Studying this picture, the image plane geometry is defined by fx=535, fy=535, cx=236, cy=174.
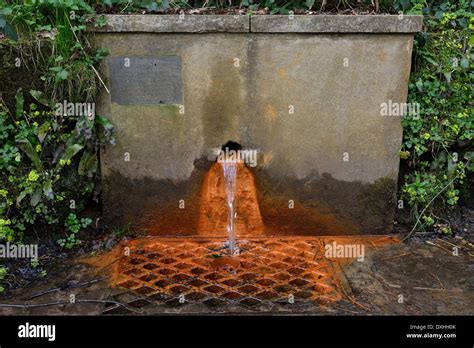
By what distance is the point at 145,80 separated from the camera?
4.50 metres

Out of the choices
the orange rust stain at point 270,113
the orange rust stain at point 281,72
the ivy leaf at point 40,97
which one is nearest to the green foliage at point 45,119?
the ivy leaf at point 40,97

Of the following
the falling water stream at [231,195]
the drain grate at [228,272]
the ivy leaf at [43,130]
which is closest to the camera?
the drain grate at [228,272]

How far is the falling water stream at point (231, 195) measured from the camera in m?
4.66

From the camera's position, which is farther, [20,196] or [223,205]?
[223,205]

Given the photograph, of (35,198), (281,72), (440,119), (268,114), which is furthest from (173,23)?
(440,119)

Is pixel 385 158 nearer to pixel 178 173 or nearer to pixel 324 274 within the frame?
pixel 324 274

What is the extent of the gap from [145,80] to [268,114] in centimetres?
108

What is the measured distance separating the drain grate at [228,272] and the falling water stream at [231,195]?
0.09 meters

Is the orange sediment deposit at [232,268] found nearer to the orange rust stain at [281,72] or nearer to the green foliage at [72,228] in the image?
the green foliage at [72,228]

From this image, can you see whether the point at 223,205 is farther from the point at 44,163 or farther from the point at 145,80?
the point at 44,163

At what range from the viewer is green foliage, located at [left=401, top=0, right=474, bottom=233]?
4.70 m

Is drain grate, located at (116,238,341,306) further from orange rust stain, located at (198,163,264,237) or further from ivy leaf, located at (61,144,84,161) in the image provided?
ivy leaf, located at (61,144,84,161)

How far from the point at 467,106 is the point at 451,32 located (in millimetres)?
685

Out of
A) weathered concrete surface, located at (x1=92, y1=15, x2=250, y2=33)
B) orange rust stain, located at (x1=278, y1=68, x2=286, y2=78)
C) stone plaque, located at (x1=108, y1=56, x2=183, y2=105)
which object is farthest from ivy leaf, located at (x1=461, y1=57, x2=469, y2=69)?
stone plaque, located at (x1=108, y1=56, x2=183, y2=105)
